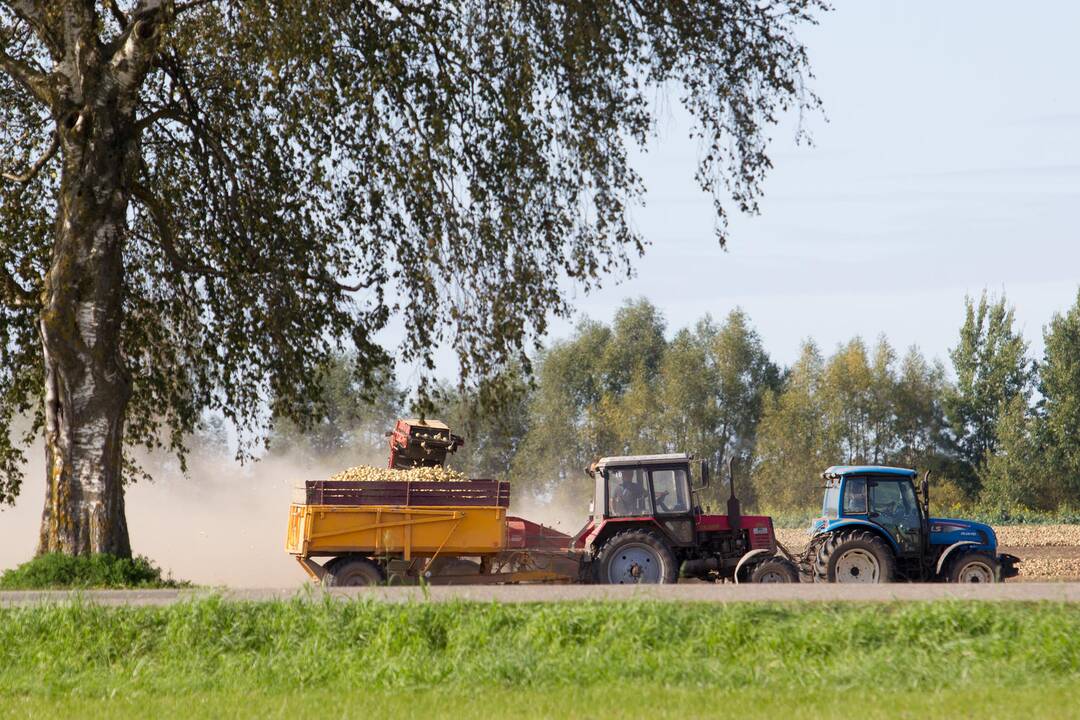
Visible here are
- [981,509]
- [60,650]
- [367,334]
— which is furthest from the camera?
[981,509]

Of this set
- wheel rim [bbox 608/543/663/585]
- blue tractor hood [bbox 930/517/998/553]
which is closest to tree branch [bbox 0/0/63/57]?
wheel rim [bbox 608/543/663/585]

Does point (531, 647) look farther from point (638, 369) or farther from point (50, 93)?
point (638, 369)

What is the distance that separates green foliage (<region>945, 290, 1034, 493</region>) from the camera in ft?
231

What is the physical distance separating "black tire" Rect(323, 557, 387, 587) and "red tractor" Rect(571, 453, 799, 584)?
10.3 ft

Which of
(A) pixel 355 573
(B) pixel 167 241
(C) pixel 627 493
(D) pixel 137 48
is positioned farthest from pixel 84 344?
(C) pixel 627 493

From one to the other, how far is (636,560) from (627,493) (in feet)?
3.59

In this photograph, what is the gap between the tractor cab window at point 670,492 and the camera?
19.8 m

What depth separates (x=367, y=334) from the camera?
62.4ft

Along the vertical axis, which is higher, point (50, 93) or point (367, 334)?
point (50, 93)

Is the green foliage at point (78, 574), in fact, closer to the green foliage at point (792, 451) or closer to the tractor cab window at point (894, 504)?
the tractor cab window at point (894, 504)

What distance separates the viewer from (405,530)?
63.2 ft

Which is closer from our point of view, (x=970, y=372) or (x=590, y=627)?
(x=590, y=627)

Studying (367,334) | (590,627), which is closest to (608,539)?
(367,334)

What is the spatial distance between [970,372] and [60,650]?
66267 mm
